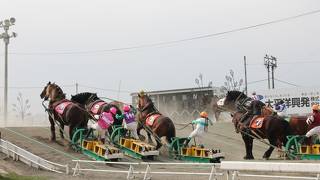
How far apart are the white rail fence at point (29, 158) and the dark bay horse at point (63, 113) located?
2.96 meters

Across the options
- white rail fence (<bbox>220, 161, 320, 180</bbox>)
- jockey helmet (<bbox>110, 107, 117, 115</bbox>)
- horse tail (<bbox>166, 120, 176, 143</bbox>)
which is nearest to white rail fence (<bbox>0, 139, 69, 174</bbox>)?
jockey helmet (<bbox>110, 107, 117, 115</bbox>)

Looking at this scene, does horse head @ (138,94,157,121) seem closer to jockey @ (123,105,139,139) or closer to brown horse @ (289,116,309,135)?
jockey @ (123,105,139,139)

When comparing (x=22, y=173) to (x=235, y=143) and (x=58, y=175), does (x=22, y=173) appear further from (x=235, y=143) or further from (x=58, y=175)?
(x=235, y=143)

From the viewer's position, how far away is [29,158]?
58.2ft

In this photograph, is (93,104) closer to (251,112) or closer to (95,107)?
(95,107)

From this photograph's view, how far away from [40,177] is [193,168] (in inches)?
184

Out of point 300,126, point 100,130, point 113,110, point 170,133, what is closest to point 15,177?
point 100,130

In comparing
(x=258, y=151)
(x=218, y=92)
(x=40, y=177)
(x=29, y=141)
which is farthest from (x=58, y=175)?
(x=218, y=92)

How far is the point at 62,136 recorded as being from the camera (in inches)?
885

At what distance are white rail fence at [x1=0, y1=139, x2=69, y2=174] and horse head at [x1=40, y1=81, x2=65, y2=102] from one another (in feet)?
14.5

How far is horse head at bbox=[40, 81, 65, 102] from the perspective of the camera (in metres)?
23.0

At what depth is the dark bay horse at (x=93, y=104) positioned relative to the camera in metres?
22.8

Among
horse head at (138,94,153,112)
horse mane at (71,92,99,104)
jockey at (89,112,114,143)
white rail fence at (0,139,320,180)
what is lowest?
white rail fence at (0,139,320,180)

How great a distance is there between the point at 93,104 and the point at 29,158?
6.65 m
